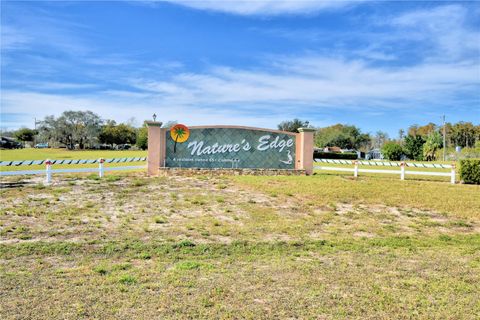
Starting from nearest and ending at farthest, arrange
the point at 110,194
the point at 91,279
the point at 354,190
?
1. the point at 91,279
2. the point at 110,194
3. the point at 354,190

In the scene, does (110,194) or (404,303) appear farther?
(110,194)

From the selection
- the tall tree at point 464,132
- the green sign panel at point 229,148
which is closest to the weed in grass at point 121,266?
the green sign panel at point 229,148

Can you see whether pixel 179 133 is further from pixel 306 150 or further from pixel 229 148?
pixel 306 150

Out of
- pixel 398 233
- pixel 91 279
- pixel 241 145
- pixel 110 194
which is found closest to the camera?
pixel 91 279

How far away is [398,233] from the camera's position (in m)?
8.52

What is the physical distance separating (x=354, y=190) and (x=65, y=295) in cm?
1087

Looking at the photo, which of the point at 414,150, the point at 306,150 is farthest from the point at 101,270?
the point at 414,150

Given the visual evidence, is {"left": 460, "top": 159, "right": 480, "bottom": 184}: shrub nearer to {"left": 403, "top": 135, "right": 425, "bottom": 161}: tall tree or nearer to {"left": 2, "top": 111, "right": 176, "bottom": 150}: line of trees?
{"left": 403, "top": 135, "right": 425, "bottom": 161}: tall tree

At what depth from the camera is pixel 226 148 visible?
18.3m

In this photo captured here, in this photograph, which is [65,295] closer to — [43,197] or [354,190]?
[43,197]

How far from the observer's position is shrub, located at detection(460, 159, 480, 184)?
16297 millimetres

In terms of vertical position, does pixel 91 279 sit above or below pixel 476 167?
below

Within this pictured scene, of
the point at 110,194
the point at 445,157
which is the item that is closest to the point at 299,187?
the point at 110,194

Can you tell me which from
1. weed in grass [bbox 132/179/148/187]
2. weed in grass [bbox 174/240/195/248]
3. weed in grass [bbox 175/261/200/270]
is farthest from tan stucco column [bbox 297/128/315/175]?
weed in grass [bbox 175/261/200/270]
